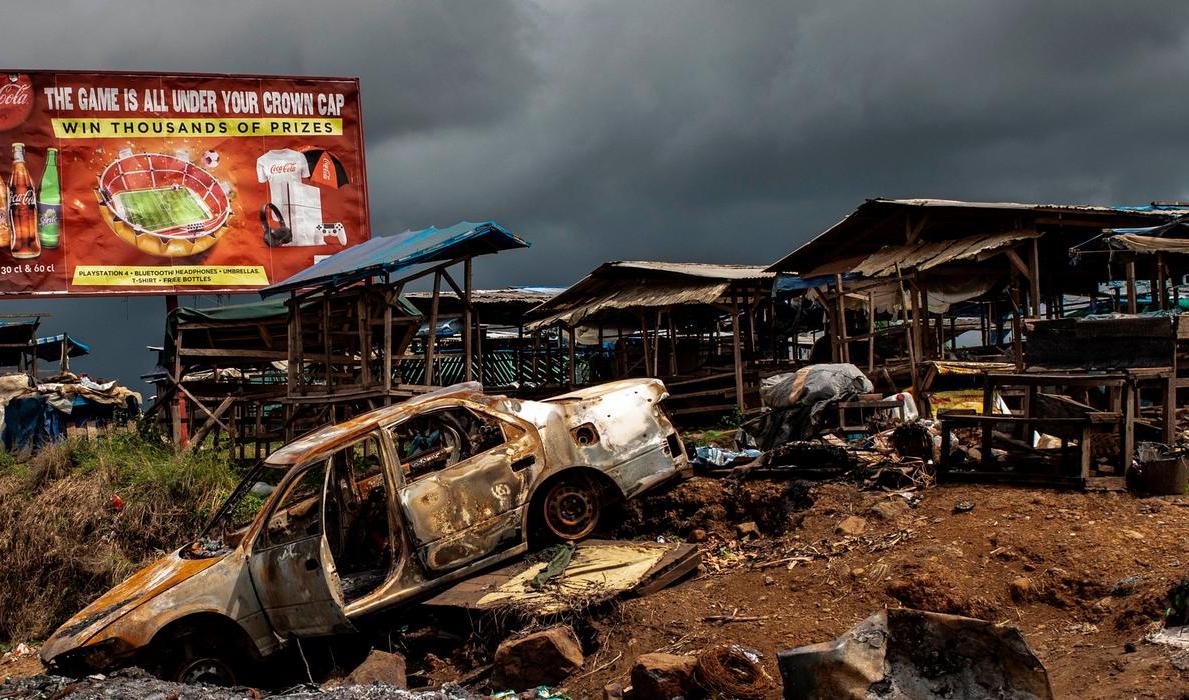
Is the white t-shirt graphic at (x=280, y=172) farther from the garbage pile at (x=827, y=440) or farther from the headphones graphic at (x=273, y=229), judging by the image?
the garbage pile at (x=827, y=440)

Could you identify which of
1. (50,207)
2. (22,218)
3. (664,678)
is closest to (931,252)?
(664,678)

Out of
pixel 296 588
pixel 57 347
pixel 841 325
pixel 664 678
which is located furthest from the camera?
pixel 57 347

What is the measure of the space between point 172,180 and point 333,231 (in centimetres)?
293

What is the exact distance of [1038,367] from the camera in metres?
9.22

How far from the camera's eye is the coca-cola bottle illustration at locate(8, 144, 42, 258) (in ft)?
54.9

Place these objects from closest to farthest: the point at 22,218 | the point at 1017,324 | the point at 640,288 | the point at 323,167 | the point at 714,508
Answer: the point at 714,508 → the point at 1017,324 → the point at 22,218 → the point at 323,167 → the point at 640,288

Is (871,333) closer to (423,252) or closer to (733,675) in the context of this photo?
(423,252)

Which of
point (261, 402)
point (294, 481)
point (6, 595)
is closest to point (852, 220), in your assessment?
point (261, 402)

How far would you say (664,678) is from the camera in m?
5.82

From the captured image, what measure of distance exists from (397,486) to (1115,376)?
624cm

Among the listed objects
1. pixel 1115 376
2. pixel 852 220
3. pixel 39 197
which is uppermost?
pixel 39 197

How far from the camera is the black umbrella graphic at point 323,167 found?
58.6 feet

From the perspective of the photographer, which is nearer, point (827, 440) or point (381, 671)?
point (381, 671)

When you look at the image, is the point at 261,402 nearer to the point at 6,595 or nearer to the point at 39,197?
the point at 6,595
